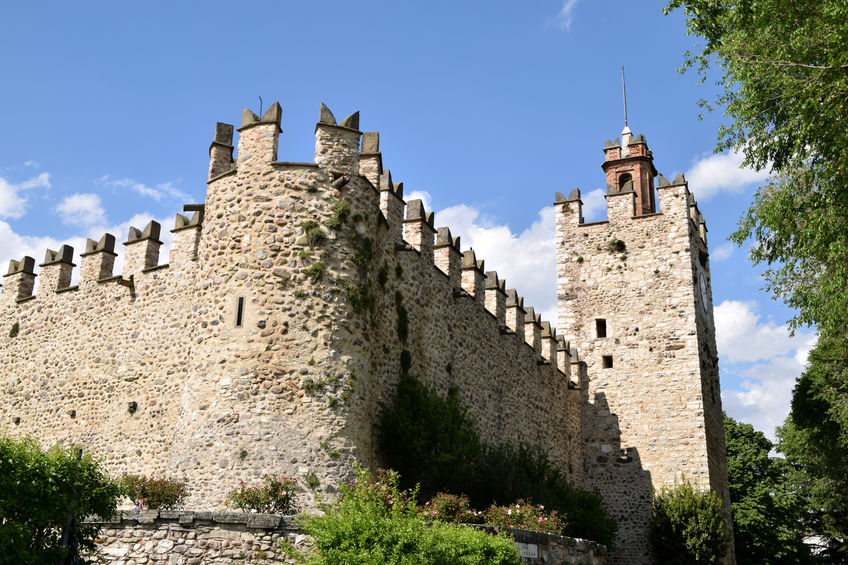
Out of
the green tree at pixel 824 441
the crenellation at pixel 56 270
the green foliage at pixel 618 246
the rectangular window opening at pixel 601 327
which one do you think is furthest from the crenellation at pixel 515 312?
the crenellation at pixel 56 270

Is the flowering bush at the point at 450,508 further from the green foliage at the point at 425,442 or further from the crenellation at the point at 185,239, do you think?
the crenellation at the point at 185,239

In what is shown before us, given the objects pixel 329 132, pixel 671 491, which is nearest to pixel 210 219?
pixel 329 132

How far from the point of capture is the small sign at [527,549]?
42.6ft

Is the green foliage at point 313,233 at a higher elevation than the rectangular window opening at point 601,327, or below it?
below

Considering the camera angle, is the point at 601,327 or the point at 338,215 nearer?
the point at 338,215

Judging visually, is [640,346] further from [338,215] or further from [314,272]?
[314,272]

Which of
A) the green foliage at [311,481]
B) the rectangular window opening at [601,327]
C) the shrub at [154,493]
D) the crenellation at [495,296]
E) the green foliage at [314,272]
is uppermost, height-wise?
the rectangular window opening at [601,327]

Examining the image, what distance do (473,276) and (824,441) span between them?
1568cm

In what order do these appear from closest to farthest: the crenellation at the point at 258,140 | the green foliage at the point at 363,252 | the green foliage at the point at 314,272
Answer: the green foliage at the point at 314,272 < the green foliage at the point at 363,252 < the crenellation at the point at 258,140

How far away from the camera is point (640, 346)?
88.1ft

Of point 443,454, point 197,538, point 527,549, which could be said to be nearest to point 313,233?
point 443,454

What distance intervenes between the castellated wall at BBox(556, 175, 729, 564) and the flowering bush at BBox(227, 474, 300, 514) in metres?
15.5

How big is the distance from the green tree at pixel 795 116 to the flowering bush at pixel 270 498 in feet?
30.9

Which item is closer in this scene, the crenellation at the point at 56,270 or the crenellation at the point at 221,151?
the crenellation at the point at 221,151
